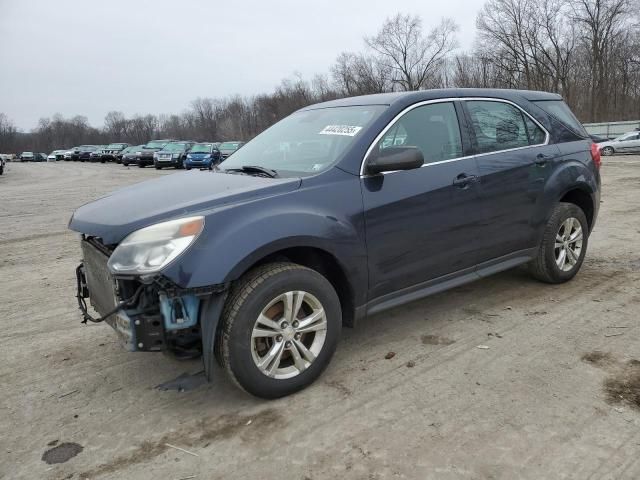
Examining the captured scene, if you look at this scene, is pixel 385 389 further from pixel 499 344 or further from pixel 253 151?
pixel 253 151

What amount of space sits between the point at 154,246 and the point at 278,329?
0.86 meters

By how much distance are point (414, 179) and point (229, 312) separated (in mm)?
1622

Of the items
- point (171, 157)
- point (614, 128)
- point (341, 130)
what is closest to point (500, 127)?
point (341, 130)

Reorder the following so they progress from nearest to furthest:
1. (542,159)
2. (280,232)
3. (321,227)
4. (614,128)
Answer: (280,232) < (321,227) < (542,159) < (614,128)

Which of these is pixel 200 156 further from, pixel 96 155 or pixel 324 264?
pixel 96 155

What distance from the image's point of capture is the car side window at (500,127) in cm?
419

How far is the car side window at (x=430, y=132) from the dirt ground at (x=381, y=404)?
139 centimetres

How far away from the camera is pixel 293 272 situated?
9.95ft

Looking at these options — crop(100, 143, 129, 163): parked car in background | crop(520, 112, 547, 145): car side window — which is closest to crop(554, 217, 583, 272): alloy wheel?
crop(520, 112, 547, 145): car side window

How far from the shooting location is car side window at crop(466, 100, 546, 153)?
4.19m

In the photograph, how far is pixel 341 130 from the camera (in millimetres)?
3711

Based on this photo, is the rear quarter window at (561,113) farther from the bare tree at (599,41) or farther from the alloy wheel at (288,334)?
the bare tree at (599,41)

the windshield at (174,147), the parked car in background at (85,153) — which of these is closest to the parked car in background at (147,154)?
the windshield at (174,147)

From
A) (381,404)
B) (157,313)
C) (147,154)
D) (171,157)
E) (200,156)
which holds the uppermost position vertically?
(147,154)
